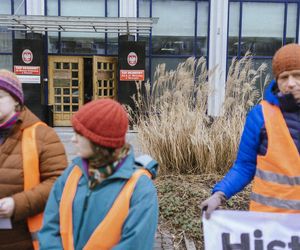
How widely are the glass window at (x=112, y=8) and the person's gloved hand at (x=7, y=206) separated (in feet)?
41.2

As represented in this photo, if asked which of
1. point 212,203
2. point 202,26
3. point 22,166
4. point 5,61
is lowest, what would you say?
point 212,203

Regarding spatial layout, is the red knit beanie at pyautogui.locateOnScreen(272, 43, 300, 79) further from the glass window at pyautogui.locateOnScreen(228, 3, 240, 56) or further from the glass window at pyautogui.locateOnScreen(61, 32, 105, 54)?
the glass window at pyautogui.locateOnScreen(228, 3, 240, 56)

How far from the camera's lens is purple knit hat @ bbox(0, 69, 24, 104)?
2127 millimetres

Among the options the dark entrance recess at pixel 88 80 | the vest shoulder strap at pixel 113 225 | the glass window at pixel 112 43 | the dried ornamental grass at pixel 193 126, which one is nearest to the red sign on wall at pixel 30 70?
the dark entrance recess at pixel 88 80

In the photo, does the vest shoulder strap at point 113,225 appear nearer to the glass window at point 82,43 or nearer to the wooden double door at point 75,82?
the wooden double door at point 75,82

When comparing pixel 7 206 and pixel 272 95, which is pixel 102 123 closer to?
pixel 7 206

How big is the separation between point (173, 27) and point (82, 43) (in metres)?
3.00

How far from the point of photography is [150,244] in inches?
72.5

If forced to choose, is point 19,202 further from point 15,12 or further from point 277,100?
point 15,12

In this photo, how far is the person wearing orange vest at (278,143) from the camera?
2.15 m

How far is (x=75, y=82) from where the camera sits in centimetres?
1432

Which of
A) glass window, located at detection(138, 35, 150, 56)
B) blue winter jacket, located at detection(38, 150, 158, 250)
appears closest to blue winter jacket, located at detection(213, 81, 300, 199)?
blue winter jacket, located at detection(38, 150, 158, 250)

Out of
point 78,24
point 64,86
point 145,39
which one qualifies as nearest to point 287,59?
point 78,24

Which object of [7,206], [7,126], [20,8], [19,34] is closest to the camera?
[7,206]
